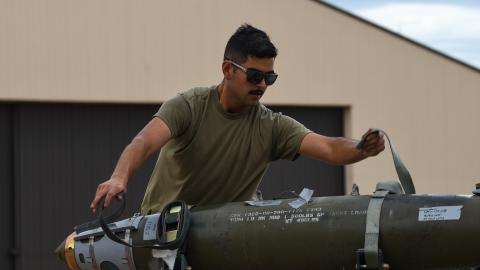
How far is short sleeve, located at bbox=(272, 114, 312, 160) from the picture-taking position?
19.0 feet

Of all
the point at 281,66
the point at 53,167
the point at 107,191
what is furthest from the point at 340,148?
the point at 281,66

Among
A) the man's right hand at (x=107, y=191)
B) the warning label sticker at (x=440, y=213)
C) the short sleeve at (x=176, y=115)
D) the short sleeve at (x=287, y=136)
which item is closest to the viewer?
the warning label sticker at (x=440, y=213)

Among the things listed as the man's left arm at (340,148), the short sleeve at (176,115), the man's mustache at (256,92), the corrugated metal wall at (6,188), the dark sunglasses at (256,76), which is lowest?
the corrugated metal wall at (6,188)

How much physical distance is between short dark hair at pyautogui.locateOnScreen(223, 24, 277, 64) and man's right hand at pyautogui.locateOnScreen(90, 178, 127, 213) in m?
1.03

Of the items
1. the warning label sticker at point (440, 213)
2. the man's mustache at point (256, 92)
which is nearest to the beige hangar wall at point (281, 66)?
the man's mustache at point (256, 92)

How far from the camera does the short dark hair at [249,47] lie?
18.0 ft

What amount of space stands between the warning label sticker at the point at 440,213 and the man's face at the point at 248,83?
1.20 meters

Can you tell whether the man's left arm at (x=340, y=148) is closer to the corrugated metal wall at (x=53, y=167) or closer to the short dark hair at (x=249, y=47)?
the short dark hair at (x=249, y=47)

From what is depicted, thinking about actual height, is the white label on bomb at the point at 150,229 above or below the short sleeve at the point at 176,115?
below

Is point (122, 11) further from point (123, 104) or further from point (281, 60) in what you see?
point (281, 60)

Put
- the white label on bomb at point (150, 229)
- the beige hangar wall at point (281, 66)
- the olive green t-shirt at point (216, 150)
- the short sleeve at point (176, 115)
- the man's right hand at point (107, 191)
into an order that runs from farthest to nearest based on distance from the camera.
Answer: the beige hangar wall at point (281, 66) < the olive green t-shirt at point (216, 150) < the short sleeve at point (176, 115) < the white label on bomb at point (150, 229) < the man's right hand at point (107, 191)

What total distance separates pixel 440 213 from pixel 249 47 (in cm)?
141

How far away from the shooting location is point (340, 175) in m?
18.1

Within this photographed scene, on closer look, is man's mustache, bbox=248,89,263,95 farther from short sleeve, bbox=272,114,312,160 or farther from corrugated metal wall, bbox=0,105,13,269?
corrugated metal wall, bbox=0,105,13,269
